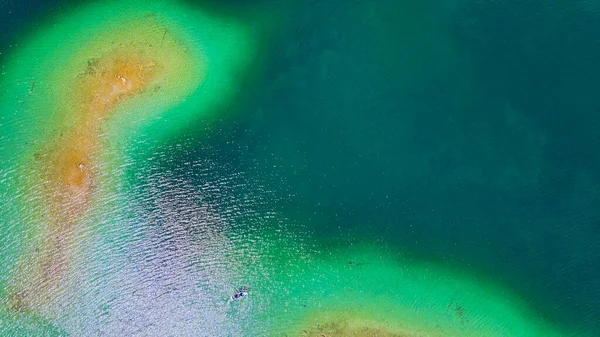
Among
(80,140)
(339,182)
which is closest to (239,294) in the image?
(339,182)

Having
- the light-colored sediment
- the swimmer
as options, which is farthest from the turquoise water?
the light-colored sediment

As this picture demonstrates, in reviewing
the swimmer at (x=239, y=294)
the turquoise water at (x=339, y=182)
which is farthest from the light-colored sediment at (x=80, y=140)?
the swimmer at (x=239, y=294)

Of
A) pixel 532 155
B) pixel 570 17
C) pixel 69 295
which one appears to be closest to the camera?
pixel 69 295

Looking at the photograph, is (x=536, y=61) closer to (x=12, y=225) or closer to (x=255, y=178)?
(x=255, y=178)

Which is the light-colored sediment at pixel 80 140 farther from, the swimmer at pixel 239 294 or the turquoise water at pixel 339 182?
the swimmer at pixel 239 294

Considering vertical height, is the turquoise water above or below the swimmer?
above

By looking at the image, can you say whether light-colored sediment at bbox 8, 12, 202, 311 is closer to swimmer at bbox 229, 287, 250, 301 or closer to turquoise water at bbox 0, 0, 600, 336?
turquoise water at bbox 0, 0, 600, 336

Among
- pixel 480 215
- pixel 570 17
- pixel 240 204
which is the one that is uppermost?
pixel 570 17

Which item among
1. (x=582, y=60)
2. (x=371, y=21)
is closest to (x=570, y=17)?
(x=582, y=60)
